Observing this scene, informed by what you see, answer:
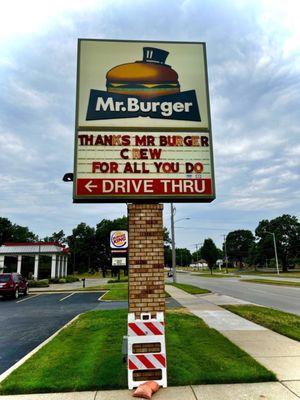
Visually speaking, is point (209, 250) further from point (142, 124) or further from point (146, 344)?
point (146, 344)

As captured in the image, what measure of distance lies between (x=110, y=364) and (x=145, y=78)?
19.3 ft

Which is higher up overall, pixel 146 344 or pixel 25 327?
pixel 146 344

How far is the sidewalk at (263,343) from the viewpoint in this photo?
6.65 m

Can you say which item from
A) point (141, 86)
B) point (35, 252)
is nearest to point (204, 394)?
point (141, 86)

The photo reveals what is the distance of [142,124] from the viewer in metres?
7.43

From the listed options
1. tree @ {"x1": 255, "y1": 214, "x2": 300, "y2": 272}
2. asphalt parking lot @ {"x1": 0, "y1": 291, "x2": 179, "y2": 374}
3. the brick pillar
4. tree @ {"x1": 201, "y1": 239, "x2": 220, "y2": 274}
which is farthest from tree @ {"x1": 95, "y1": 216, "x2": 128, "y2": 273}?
the brick pillar

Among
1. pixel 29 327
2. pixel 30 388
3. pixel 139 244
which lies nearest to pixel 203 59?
pixel 139 244

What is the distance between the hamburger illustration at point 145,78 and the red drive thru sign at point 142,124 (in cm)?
2

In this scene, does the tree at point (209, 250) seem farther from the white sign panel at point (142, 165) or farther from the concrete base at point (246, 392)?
the concrete base at point (246, 392)

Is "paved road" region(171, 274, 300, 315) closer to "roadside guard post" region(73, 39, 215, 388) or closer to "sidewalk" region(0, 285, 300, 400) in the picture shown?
"sidewalk" region(0, 285, 300, 400)

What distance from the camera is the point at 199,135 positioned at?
7.58m

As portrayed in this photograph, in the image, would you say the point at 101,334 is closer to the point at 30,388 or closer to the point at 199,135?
the point at 30,388

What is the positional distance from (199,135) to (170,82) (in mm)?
1371

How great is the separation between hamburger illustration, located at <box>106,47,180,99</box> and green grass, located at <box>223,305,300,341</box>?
7.05 m
